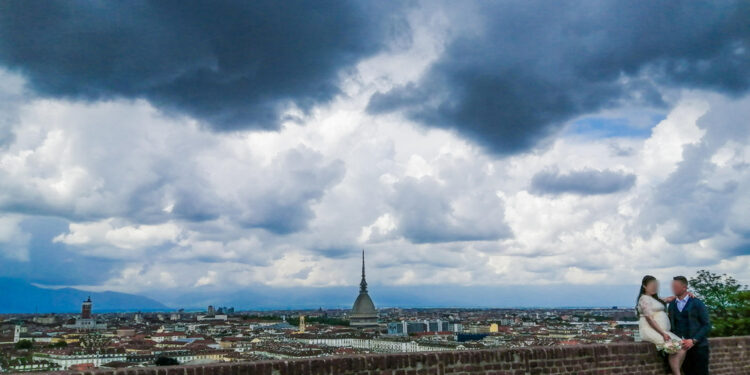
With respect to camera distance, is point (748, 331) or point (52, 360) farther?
point (52, 360)

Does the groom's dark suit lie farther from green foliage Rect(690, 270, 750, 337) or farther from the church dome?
the church dome

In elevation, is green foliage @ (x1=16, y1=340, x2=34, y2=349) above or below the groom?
below

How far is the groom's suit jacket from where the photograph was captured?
10422 mm

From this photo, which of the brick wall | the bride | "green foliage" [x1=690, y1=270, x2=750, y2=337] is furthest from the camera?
"green foliage" [x1=690, y1=270, x2=750, y2=337]

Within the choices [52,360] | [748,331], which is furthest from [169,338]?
[748,331]

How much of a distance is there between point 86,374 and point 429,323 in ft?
573

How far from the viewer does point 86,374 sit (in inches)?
278

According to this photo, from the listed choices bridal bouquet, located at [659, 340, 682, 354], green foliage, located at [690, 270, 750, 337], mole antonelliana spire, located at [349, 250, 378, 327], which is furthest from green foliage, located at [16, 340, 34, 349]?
bridal bouquet, located at [659, 340, 682, 354]

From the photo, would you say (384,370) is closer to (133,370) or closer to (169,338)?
(133,370)

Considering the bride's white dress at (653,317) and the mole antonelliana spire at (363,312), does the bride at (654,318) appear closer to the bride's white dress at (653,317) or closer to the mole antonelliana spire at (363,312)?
the bride's white dress at (653,317)

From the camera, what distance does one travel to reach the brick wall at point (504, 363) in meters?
8.10

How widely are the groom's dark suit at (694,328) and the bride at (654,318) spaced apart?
0.14m

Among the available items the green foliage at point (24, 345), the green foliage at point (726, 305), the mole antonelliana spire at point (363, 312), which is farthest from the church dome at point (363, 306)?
the green foliage at point (726, 305)

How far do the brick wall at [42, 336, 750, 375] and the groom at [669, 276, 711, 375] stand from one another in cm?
113
